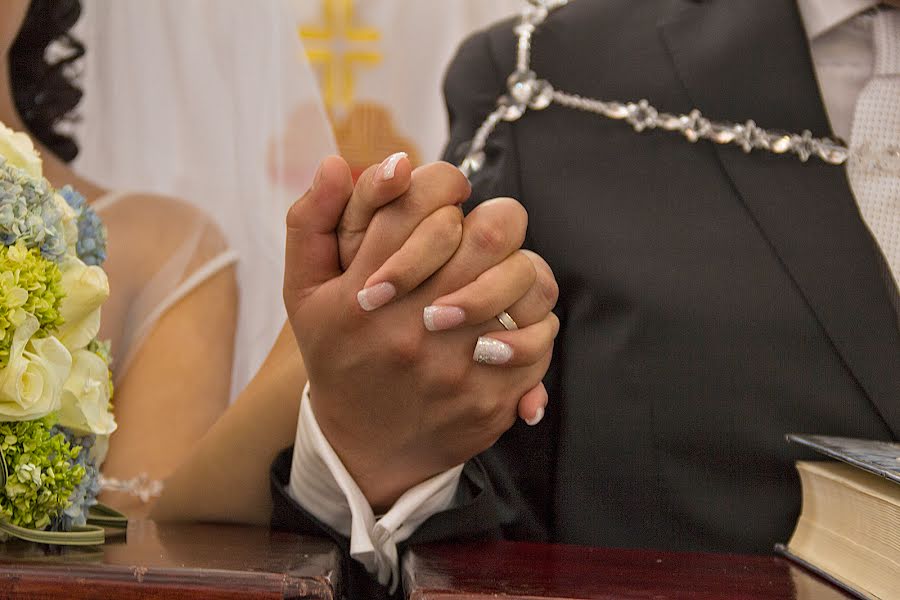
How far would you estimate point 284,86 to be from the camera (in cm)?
122

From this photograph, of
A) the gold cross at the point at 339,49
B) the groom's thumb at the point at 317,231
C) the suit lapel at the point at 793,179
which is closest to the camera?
the groom's thumb at the point at 317,231

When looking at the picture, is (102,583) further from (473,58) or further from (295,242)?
(473,58)

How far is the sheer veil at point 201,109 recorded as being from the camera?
120cm

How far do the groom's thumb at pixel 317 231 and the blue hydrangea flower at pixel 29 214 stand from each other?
0.12m

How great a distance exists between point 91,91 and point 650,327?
74 centimetres

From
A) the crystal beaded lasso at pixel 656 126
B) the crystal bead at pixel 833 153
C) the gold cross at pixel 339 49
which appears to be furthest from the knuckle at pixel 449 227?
the gold cross at pixel 339 49

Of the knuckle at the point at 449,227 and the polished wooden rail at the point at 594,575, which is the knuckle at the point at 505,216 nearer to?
the knuckle at the point at 449,227

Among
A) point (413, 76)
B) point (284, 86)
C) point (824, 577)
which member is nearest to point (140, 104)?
point (284, 86)

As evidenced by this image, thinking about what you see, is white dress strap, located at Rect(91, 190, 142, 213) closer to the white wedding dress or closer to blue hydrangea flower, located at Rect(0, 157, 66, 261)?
the white wedding dress

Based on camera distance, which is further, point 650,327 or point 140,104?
point 140,104

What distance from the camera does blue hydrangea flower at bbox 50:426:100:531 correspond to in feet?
1.86

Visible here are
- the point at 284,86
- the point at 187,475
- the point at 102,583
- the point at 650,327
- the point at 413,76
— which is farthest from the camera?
the point at 413,76

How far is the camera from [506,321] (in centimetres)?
59

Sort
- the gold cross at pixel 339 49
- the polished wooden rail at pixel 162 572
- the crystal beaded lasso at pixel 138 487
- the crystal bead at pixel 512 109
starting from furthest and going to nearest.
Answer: the gold cross at pixel 339 49 → the crystal beaded lasso at pixel 138 487 → the crystal bead at pixel 512 109 → the polished wooden rail at pixel 162 572
